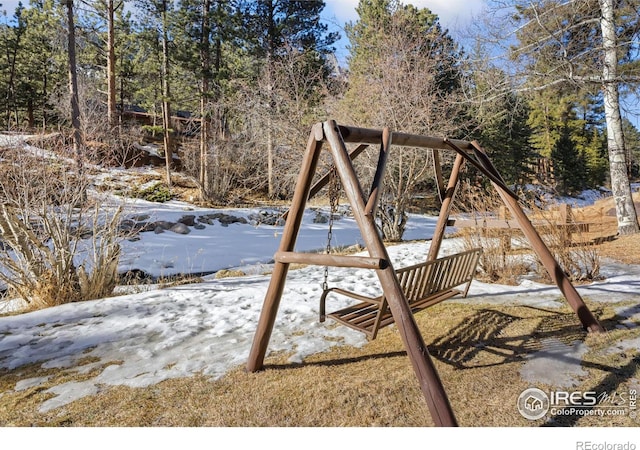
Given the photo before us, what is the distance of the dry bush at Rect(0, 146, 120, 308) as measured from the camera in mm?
4160

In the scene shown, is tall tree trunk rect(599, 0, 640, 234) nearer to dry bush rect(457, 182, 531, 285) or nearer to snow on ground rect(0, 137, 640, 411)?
snow on ground rect(0, 137, 640, 411)

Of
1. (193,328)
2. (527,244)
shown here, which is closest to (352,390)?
(193,328)

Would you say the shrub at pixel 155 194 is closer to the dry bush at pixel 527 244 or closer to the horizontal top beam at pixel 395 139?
the dry bush at pixel 527 244

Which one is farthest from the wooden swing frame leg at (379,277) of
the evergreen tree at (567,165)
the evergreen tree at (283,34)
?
the evergreen tree at (567,165)

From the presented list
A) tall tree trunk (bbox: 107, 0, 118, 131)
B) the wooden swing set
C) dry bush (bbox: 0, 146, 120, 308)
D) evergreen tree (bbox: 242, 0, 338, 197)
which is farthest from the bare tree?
tall tree trunk (bbox: 107, 0, 118, 131)

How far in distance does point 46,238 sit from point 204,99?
12584 millimetres

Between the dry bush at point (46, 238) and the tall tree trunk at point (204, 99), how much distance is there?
9835 mm

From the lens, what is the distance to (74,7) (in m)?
11.8

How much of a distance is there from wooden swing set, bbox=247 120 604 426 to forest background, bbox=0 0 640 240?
106 inches

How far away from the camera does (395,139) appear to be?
2.55 m

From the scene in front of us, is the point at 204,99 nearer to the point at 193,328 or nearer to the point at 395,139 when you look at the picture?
the point at 193,328

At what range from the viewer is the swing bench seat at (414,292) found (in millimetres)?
2504
